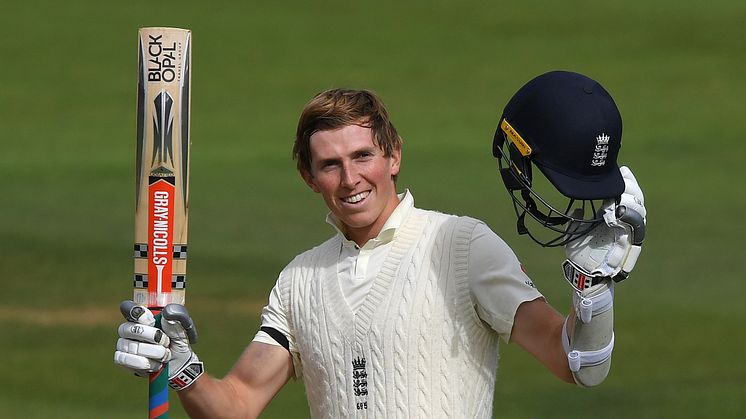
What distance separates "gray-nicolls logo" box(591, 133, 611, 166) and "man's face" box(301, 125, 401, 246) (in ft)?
2.77

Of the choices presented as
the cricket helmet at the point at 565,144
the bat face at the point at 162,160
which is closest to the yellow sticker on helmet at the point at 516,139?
the cricket helmet at the point at 565,144

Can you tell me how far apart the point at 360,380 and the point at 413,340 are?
0.21 meters

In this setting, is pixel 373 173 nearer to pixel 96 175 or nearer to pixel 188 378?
pixel 188 378

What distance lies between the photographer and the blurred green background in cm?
978

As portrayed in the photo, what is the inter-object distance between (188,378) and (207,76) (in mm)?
16553

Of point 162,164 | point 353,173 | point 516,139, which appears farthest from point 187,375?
point 516,139

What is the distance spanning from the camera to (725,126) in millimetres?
17547

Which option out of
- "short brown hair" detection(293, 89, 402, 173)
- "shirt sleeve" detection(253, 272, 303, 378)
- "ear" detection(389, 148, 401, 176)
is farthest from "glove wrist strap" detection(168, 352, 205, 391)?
"ear" detection(389, 148, 401, 176)

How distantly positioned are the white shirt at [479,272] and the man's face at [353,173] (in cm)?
7

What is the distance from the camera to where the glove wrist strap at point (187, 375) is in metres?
4.52

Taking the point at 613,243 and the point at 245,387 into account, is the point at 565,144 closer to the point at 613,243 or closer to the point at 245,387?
the point at 613,243

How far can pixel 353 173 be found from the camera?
14.6 feet

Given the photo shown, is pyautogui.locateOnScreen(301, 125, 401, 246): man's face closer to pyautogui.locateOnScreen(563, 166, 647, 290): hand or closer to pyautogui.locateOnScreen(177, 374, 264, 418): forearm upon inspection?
pyautogui.locateOnScreen(177, 374, 264, 418): forearm

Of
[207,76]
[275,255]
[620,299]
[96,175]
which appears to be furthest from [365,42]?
[620,299]
